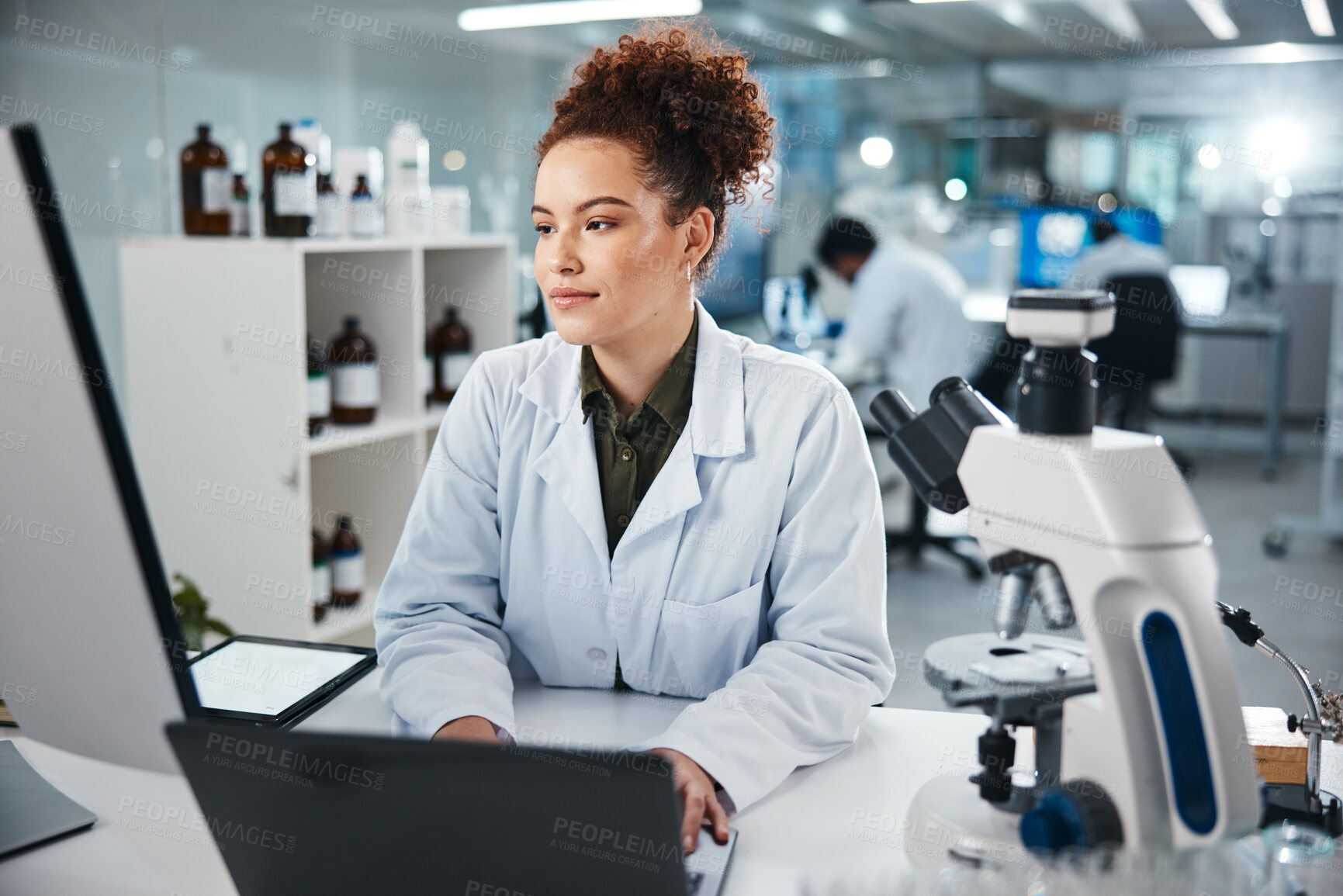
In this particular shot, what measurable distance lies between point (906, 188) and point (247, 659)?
7.14 metres

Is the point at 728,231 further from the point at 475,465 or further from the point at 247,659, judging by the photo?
the point at 247,659

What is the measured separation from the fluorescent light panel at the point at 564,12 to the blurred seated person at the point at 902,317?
118 centimetres

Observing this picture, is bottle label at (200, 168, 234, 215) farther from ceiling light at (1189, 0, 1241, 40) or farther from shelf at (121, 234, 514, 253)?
ceiling light at (1189, 0, 1241, 40)

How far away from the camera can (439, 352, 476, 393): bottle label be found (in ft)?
9.41

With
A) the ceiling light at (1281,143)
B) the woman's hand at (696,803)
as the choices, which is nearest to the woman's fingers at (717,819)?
the woman's hand at (696,803)

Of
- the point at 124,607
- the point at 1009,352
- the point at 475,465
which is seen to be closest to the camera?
the point at 124,607

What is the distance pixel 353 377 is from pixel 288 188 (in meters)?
0.45

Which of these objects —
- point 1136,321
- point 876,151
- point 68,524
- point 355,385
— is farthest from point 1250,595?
point 876,151

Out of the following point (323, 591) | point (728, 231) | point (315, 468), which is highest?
point (728, 231)

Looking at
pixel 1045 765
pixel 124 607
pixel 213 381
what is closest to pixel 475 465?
pixel 124 607

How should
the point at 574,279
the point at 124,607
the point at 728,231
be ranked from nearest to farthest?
1. the point at 124,607
2. the point at 574,279
3. the point at 728,231

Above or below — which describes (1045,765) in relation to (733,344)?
below

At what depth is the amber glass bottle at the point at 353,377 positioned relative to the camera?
101 inches

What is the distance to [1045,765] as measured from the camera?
772 millimetres
